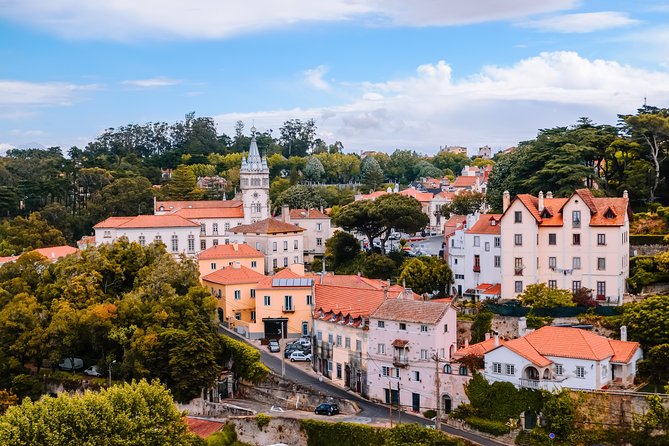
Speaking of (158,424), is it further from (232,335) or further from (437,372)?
(232,335)

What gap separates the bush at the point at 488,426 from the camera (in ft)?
129

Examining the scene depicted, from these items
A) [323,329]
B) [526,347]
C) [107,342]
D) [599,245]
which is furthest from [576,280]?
[107,342]

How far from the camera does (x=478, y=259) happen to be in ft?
168

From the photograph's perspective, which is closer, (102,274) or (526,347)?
(526,347)

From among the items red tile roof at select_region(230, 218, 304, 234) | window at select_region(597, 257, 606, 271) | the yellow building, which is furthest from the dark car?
red tile roof at select_region(230, 218, 304, 234)

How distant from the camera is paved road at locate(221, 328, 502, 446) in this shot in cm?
4009

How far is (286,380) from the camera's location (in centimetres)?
4619

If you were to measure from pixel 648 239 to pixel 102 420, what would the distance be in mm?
33238

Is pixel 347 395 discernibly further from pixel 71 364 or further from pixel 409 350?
pixel 71 364

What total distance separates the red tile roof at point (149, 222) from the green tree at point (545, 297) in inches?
1517

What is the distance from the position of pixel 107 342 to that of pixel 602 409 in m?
29.1

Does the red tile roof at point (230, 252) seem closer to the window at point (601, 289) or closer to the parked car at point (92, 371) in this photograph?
the parked car at point (92, 371)

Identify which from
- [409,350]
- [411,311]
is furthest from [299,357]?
[411,311]

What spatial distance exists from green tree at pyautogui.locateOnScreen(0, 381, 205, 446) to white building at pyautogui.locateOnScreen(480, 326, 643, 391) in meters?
14.8
